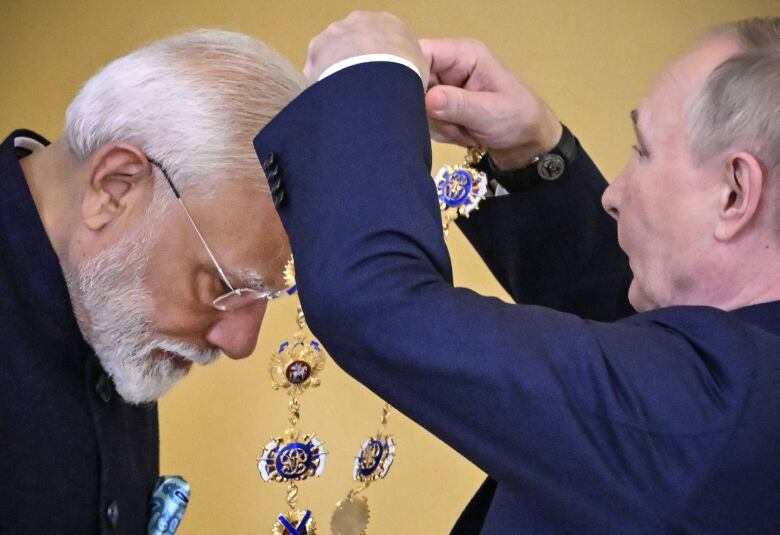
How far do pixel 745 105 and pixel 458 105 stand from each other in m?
0.35

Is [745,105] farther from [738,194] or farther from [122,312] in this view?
[122,312]

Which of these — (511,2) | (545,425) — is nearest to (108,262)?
(545,425)

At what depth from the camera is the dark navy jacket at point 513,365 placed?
0.75 metres

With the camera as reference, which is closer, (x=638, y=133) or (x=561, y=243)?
(x=638, y=133)

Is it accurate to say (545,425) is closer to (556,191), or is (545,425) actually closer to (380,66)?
(380,66)

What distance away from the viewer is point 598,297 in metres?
1.40

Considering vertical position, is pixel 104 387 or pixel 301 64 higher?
pixel 301 64

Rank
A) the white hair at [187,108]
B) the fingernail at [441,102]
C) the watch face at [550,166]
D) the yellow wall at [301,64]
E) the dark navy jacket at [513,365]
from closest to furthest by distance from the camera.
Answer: the dark navy jacket at [513,365], the fingernail at [441,102], the white hair at [187,108], the watch face at [550,166], the yellow wall at [301,64]

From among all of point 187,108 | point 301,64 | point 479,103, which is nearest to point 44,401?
point 187,108

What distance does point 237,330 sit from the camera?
1362 mm

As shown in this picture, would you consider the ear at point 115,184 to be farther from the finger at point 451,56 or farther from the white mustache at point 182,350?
the finger at point 451,56

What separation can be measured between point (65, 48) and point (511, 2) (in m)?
1.07

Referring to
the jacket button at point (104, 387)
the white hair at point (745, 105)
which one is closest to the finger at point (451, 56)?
the white hair at point (745, 105)

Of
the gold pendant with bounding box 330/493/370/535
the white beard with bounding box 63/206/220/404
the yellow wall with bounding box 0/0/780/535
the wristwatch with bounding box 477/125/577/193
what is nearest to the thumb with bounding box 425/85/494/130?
the wristwatch with bounding box 477/125/577/193
